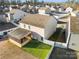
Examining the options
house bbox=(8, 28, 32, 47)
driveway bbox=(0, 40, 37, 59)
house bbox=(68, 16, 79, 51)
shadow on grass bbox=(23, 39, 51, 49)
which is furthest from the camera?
house bbox=(8, 28, 32, 47)

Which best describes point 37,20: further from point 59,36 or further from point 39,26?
point 59,36

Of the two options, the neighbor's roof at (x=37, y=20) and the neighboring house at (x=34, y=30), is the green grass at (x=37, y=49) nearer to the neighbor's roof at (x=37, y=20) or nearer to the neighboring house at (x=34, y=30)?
the neighboring house at (x=34, y=30)

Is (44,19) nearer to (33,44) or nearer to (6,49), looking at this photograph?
(33,44)

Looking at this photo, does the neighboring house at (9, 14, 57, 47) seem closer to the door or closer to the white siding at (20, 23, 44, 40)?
the white siding at (20, 23, 44, 40)

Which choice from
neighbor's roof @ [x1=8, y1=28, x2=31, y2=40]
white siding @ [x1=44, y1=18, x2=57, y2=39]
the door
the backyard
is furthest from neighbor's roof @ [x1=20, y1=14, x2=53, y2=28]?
the door

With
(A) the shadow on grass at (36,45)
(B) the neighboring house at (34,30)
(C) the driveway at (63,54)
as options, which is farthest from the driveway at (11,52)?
(C) the driveway at (63,54)

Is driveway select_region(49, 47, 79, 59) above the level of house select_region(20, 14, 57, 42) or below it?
below

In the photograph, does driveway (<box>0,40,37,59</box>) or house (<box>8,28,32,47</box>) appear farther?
house (<box>8,28,32,47</box>)
